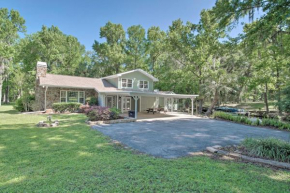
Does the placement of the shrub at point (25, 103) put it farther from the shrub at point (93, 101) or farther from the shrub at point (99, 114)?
the shrub at point (99, 114)

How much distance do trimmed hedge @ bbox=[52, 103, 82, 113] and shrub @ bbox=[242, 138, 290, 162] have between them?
50.6 feet

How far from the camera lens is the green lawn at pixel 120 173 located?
2.94 metres

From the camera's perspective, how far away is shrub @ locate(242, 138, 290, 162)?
444 cm

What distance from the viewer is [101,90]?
16406 millimetres

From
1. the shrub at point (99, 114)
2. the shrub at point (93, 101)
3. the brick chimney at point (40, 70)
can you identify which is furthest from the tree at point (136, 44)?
the shrub at point (99, 114)

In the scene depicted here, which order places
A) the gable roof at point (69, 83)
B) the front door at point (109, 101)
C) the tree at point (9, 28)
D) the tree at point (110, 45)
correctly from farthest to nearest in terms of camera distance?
the tree at point (110, 45) < the tree at point (9, 28) < the front door at point (109, 101) < the gable roof at point (69, 83)

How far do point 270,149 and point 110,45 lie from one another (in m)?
31.8

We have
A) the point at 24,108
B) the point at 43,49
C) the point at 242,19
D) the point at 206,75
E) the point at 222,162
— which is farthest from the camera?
the point at 43,49

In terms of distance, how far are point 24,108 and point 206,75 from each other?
2098 centimetres

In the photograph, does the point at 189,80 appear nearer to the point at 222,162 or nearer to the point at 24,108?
the point at 222,162

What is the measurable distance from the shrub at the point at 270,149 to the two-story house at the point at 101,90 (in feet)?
30.9

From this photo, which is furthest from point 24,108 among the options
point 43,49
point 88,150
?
point 43,49

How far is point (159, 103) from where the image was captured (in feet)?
68.8

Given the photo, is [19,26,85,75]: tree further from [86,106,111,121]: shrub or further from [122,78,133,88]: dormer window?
[86,106,111,121]: shrub
